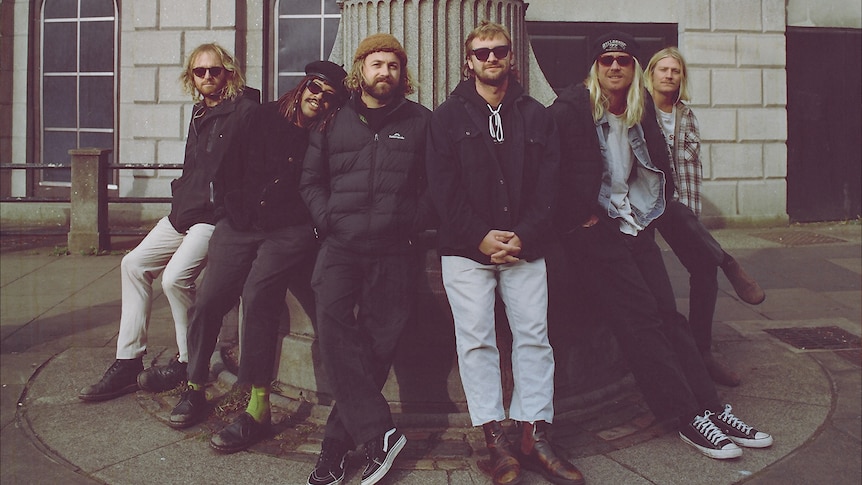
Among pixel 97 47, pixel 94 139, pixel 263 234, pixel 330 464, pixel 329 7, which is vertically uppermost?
pixel 329 7

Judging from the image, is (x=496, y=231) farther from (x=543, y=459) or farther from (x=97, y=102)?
(x=97, y=102)

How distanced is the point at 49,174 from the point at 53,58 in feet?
5.55

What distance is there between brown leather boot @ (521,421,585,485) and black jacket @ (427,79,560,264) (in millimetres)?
804

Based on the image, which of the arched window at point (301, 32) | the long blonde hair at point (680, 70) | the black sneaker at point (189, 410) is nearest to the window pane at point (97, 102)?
the arched window at point (301, 32)

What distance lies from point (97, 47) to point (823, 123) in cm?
1055

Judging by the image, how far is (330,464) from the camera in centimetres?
377

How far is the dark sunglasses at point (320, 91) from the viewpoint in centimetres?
420

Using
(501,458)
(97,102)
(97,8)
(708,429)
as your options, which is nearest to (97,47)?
(97,8)

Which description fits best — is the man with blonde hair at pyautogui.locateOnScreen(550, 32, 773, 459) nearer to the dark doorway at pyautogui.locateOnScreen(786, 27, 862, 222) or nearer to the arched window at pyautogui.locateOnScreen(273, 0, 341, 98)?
the arched window at pyautogui.locateOnScreen(273, 0, 341, 98)

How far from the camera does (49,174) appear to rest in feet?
→ 40.7

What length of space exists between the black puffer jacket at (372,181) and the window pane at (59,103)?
9.46 meters

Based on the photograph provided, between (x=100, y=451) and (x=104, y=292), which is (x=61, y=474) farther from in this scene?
(x=104, y=292)

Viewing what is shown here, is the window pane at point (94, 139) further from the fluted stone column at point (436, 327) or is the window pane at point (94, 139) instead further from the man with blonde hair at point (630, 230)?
the man with blonde hair at point (630, 230)

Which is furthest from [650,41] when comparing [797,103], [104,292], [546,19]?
[104,292]
